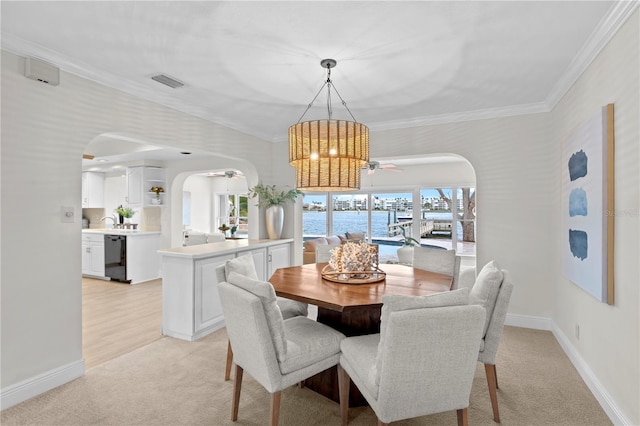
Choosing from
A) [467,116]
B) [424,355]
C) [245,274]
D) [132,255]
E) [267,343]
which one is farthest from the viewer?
[132,255]

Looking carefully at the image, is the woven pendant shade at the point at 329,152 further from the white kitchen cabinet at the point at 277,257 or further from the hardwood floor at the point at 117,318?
the hardwood floor at the point at 117,318

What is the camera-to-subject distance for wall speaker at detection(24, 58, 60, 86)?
236cm

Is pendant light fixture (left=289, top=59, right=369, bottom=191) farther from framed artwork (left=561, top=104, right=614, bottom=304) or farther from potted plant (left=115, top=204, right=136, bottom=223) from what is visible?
potted plant (left=115, top=204, right=136, bottom=223)

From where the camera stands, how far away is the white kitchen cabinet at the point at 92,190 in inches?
285

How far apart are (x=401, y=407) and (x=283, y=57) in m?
Answer: 2.33

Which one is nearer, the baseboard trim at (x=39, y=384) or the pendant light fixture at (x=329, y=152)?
the baseboard trim at (x=39, y=384)

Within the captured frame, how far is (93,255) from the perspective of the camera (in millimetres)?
6379

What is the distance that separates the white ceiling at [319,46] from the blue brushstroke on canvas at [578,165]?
657mm

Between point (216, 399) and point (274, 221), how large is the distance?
108 inches

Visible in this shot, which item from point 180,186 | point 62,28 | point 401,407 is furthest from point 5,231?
point 180,186

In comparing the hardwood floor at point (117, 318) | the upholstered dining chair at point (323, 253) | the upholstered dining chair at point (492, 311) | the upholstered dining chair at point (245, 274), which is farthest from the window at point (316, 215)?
the upholstered dining chair at point (492, 311)

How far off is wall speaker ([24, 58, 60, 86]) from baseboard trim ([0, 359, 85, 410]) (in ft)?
6.74

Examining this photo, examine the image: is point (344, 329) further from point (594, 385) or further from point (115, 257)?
point (115, 257)

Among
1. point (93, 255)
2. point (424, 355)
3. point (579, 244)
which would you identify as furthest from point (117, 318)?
point (579, 244)
